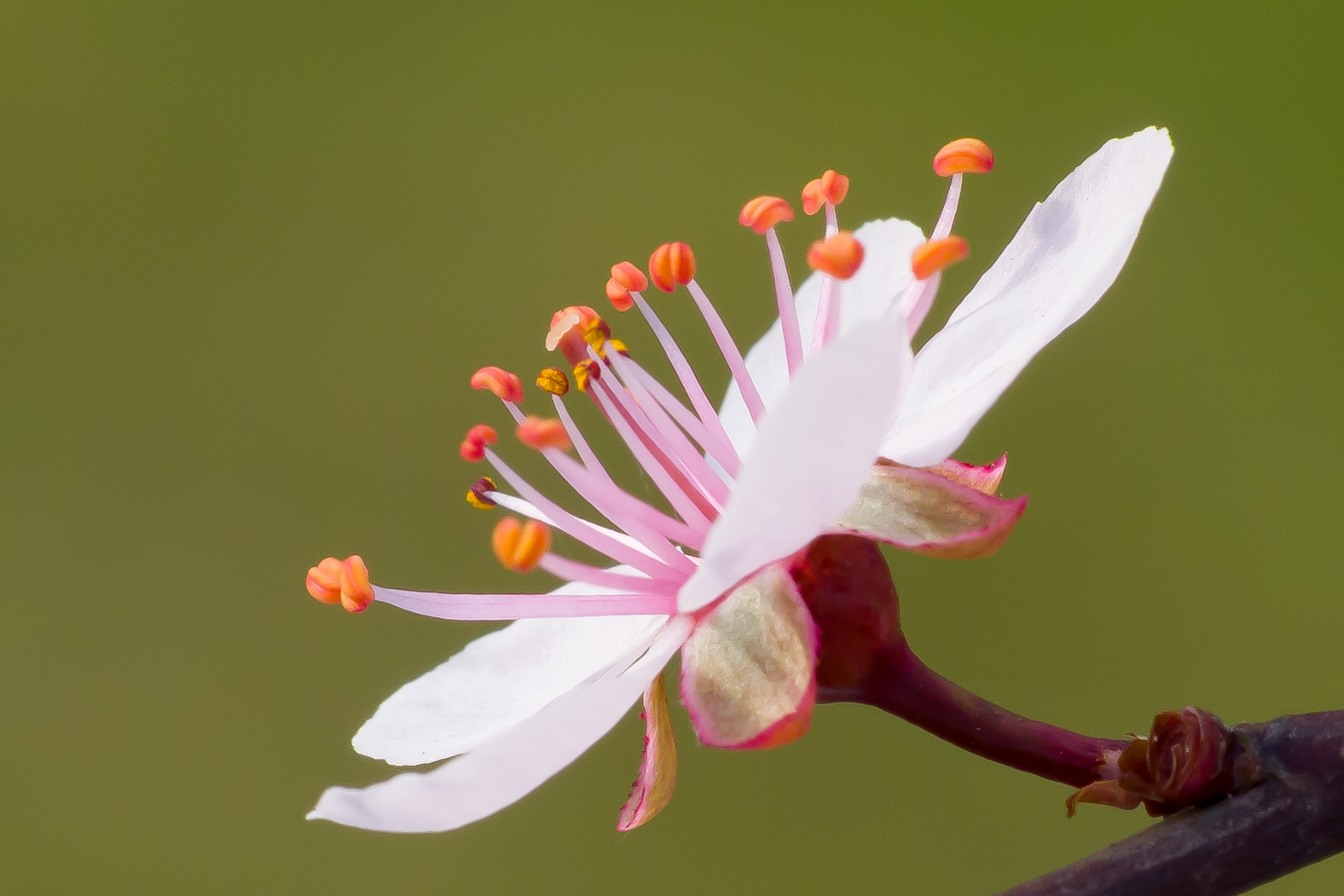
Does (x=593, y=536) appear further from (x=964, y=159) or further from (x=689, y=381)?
(x=964, y=159)

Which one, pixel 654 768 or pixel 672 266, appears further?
pixel 672 266

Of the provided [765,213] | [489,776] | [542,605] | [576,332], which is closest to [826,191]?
[765,213]

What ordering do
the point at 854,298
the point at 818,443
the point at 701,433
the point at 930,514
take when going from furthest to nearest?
1. the point at 854,298
2. the point at 701,433
3. the point at 930,514
4. the point at 818,443

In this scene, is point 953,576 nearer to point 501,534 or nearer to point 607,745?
point 607,745

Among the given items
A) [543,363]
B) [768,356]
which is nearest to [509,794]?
[768,356]

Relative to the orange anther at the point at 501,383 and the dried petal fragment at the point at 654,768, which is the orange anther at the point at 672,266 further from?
the dried petal fragment at the point at 654,768

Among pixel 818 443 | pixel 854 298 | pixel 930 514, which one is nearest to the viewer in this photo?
pixel 818 443
